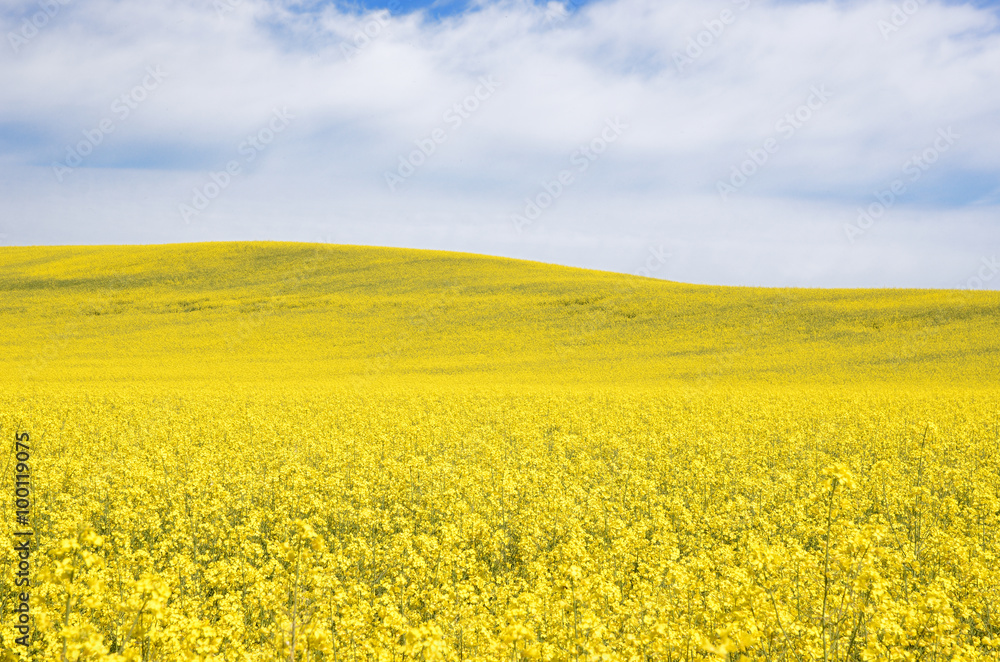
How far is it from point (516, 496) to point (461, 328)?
38.2 metres

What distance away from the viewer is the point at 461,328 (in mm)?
47438

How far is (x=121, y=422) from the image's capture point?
17.8m

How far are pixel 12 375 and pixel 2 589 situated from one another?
1366 inches

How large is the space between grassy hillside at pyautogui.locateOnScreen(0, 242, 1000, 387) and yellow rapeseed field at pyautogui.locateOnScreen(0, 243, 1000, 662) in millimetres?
513

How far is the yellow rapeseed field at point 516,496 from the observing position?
4.77 metres

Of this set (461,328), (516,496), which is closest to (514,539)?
(516,496)

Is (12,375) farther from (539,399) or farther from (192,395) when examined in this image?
(539,399)

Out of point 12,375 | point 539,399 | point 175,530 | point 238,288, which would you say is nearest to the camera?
point 175,530

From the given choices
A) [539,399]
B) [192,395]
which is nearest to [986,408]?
[539,399]

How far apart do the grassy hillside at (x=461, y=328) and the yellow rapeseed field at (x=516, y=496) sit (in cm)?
51

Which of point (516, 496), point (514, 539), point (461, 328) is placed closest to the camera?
point (514, 539)

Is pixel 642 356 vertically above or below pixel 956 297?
below

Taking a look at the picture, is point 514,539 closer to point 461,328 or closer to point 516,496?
point 516,496

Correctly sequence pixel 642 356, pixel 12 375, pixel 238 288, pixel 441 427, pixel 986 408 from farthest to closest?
pixel 238 288 < pixel 642 356 < pixel 12 375 < pixel 986 408 < pixel 441 427
